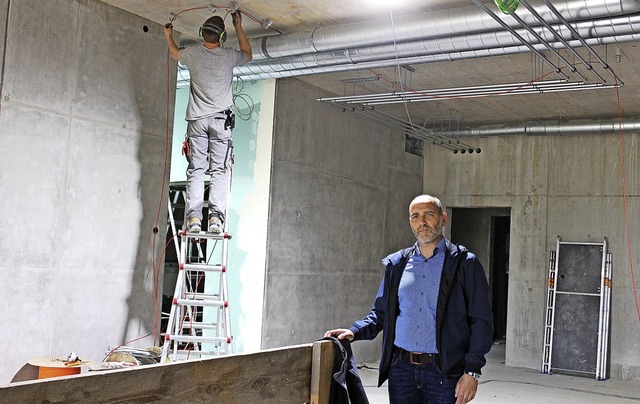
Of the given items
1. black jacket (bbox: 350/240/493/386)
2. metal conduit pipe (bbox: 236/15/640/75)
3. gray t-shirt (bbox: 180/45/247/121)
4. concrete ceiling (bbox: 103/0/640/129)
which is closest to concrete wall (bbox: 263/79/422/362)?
concrete ceiling (bbox: 103/0/640/129)

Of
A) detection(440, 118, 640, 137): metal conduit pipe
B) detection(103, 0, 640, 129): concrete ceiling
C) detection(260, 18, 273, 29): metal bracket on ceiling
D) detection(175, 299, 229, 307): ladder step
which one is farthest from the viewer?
detection(440, 118, 640, 137): metal conduit pipe

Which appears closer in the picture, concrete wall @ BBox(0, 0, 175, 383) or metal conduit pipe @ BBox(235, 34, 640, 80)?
concrete wall @ BBox(0, 0, 175, 383)

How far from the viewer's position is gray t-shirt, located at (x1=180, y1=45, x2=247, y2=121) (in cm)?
560

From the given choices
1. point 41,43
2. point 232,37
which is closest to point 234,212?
point 232,37

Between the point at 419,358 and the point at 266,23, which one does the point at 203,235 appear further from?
the point at 419,358

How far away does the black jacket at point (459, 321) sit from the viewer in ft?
8.77

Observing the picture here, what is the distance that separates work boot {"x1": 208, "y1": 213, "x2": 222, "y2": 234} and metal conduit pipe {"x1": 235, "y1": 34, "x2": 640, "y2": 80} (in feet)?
6.44

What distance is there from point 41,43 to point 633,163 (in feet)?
25.0

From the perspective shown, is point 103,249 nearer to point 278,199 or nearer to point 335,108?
point 278,199

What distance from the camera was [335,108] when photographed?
28.0ft

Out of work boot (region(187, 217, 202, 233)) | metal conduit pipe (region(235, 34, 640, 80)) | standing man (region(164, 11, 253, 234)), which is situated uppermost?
metal conduit pipe (region(235, 34, 640, 80))

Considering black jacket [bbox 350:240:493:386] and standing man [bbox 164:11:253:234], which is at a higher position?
standing man [bbox 164:11:253:234]

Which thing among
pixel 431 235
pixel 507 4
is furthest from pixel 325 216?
pixel 431 235

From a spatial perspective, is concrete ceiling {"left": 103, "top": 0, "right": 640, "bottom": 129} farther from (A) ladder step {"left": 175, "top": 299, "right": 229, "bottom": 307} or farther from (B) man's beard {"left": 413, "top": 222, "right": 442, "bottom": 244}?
(B) man's beard {"left": 413, "top": 222, "right": 442, "bottom": 244}
